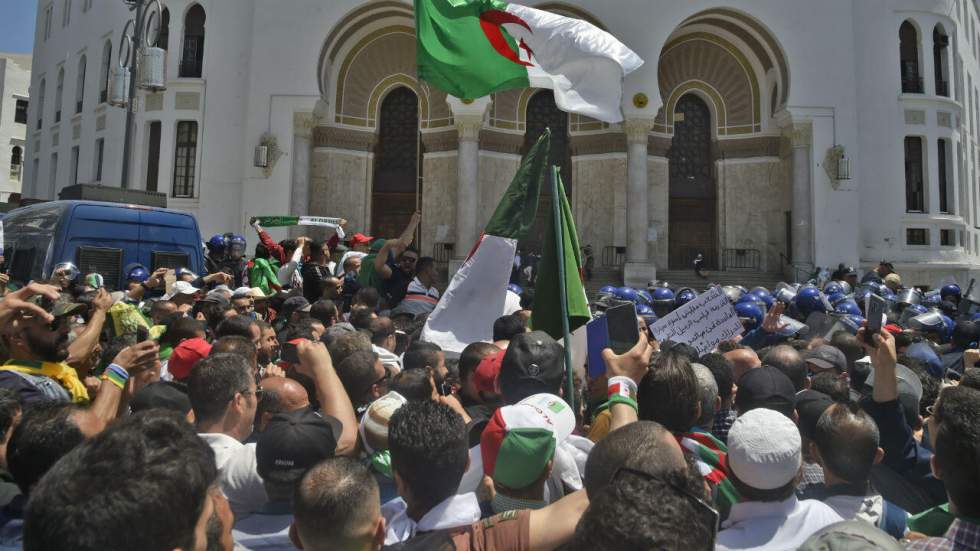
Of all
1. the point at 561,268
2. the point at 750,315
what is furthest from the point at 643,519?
the point at 750,315

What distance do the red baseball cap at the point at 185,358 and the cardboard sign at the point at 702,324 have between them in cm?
319

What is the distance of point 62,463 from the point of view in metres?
1.50

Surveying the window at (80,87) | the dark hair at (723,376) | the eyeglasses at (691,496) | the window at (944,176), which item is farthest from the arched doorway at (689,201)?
the window at (80,87)

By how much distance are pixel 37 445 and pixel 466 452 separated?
1.49 metres

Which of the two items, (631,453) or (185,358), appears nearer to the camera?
(631,453)

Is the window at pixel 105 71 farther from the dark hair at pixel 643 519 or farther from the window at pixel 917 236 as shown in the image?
the dark hair at pixel 643 519

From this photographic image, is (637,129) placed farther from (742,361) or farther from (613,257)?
(742,361)

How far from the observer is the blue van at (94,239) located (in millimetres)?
10844

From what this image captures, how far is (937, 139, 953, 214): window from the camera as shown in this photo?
22016 millimetres

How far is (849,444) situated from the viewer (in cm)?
275

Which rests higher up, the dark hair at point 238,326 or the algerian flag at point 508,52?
the algerian flag at point 508,52

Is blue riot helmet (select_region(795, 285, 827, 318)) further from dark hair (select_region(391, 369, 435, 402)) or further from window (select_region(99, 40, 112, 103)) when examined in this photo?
window (select_region(99, 40, 112, 103))

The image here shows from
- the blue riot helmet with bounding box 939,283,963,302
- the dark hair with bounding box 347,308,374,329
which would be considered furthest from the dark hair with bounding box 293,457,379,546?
the blue riot helmet with bounding box 939,283,963,302

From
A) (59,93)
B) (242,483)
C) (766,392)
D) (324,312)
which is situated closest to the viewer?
(242,483)
